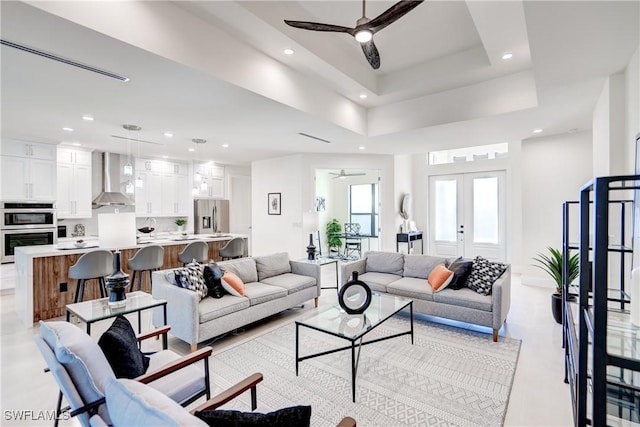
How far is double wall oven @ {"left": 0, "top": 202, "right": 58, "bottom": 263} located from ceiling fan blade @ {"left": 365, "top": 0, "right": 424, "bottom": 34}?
6.67m

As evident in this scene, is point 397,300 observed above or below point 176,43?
below

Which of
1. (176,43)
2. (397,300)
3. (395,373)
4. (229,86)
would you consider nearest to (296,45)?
Result: (229,86)

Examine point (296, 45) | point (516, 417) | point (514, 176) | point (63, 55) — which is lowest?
point (516, 417)

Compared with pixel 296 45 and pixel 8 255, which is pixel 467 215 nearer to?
pixel 296 45

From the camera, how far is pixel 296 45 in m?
3.25

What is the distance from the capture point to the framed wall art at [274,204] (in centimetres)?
741

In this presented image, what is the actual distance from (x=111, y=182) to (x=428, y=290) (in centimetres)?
700

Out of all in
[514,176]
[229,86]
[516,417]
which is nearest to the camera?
[516,417]

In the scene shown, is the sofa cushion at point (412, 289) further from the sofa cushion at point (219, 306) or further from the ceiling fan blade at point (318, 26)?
the ceiling fan blade at point (318, 26)

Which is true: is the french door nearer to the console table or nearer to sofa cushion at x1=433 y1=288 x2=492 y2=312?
the console table

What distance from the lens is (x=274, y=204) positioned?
7520 millimetres

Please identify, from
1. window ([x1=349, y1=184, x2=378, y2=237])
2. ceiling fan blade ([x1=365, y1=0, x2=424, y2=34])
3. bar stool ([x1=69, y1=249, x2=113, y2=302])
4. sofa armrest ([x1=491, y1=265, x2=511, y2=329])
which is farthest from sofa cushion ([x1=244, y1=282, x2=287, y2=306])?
window ([x1=349, y1=184, x2=378, y2=237])

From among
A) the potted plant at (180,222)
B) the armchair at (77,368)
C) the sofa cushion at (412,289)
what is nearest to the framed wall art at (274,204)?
the potted plant at (180,222)

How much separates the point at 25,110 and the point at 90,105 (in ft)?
3.28
